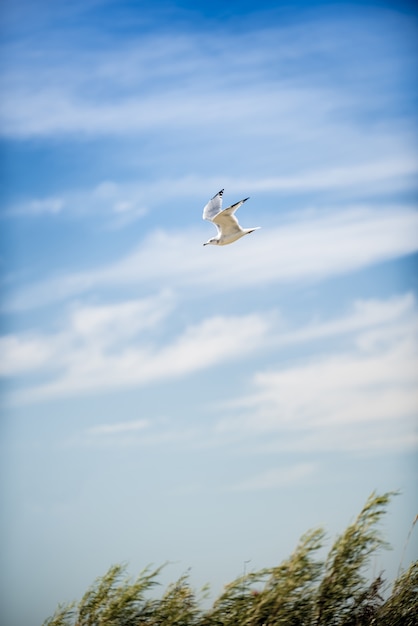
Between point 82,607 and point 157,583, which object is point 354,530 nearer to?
point 157,583

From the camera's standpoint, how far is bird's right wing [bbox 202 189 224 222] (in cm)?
1386

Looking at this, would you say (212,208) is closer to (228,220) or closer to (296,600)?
(228,220)

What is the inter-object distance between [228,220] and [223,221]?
113 mm

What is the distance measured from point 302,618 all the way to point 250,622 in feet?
1.84

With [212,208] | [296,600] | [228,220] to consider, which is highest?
[212,208]

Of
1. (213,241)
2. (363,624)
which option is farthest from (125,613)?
(213,241)

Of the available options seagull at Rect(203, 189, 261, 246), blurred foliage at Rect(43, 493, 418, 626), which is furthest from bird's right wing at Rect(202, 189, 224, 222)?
blurred foliage at Rect(43, 493, 418, 626)

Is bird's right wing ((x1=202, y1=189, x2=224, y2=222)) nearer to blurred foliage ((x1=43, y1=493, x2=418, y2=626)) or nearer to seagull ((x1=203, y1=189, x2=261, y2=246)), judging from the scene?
seagull ((x1=203, y1=189, x2=261, y2=246))

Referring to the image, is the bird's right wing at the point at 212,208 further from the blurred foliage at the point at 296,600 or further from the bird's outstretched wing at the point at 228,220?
the blurred foliage at the point at 296,600

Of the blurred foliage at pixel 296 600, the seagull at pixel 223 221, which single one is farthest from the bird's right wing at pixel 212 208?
the blurred foliage at pixel 296 600

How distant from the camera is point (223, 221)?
13375 millimetres

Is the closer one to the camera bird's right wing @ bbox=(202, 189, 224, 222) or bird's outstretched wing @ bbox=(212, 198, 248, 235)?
bird's outstretched wing @ bbox=(212, 198, 248, 235)

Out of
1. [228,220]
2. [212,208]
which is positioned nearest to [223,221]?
[228,220]

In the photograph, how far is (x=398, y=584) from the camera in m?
9.91
